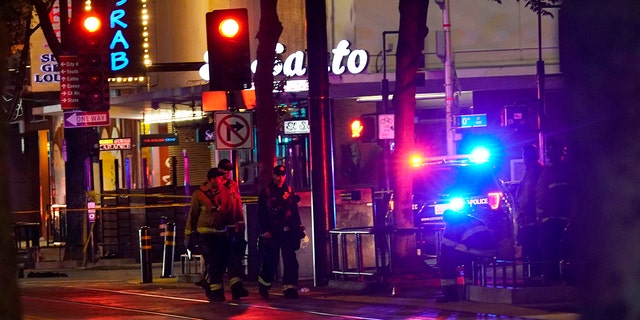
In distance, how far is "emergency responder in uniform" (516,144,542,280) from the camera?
14031 mm

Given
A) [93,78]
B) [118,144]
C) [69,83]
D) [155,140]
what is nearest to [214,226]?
[93,78]

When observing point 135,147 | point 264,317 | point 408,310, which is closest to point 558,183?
point 408,310

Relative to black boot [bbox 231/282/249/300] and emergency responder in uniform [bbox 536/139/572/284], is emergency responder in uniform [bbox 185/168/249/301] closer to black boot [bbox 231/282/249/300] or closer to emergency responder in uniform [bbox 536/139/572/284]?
black boot [bbox 231/282/249/300]

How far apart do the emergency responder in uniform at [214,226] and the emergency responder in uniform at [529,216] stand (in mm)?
3832

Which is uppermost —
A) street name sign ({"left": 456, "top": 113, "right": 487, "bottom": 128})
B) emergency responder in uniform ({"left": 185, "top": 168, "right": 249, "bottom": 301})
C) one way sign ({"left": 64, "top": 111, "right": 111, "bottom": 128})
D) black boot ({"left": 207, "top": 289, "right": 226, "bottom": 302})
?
one way sign ({"left": 64, "top": 111, "right": 111, "bottom": 128})

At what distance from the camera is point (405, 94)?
1777 centimetres

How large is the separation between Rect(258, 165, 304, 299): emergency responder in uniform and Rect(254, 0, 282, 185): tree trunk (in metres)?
2.86

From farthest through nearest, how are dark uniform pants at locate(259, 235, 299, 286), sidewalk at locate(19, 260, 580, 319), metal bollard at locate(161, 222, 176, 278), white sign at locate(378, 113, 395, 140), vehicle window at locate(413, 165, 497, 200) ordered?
white sign at locate(378, 113, 395, 140)
metal bollard at locate(161, 222, 176, 278)
vehicle window at locate(413, 165, 497, 200)
dark uniform pants at locate(259, 235, 299, 286)
sidewalk at locate(19, 260, 580, 319)

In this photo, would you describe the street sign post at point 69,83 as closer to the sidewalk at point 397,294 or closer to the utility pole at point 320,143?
the sidewalk at point 397,294

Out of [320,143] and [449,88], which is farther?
[449,88]

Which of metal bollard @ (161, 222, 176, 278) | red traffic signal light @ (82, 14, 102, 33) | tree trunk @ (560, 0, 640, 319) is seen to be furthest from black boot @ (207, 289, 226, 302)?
tree trunk @ (560, 0, 640, 319)

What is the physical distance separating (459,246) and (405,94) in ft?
14.5

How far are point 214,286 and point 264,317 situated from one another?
221 centimetres

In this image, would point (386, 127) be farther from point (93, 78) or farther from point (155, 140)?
point (155, 140)
